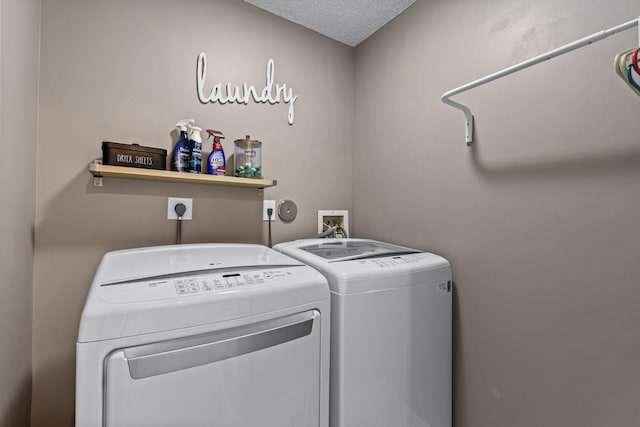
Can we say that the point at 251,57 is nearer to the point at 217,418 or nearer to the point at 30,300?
the point at 30,300

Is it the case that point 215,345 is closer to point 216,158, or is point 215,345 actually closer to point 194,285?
point 194,285

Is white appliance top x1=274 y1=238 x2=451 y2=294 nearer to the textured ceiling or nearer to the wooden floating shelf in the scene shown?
the wooden floating shelf

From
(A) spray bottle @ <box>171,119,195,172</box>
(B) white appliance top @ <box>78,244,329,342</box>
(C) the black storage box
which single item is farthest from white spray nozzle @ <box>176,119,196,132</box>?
(B) white appliance top @ <box>78,244,329,342</box>

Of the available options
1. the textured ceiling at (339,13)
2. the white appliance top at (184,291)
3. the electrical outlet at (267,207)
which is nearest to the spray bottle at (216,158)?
the electrical outlet at (267,207)

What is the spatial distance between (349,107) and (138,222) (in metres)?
1.44

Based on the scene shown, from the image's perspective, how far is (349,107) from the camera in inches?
78.6


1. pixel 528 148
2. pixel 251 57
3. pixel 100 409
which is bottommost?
pixel 100 409

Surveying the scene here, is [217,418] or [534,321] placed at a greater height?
[534,321]

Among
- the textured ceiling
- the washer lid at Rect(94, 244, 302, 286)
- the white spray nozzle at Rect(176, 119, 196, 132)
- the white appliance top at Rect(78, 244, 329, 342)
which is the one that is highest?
the textured ceiling

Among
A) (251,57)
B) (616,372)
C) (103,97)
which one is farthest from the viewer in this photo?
(251,57)

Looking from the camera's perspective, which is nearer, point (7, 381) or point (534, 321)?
point (7, 381)

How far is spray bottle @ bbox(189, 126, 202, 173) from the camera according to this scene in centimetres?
134

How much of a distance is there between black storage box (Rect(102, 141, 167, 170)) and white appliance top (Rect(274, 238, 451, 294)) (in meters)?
0.67

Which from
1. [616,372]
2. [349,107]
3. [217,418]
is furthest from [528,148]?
[217,418]
